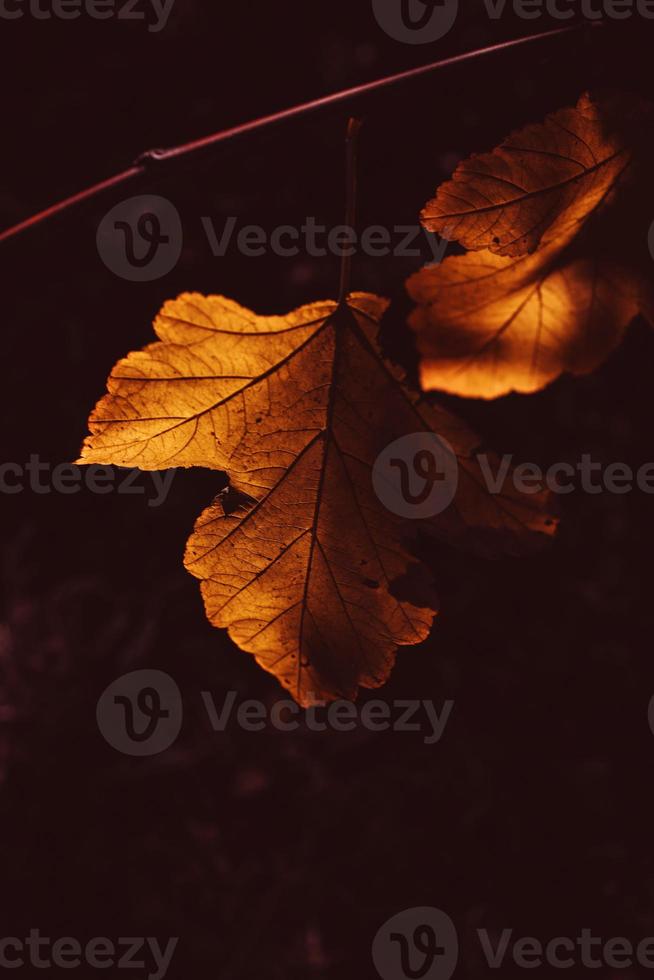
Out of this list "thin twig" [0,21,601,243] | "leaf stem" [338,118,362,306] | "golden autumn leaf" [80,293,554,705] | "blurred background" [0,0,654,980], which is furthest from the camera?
"blurred background" [0,0,654,980]

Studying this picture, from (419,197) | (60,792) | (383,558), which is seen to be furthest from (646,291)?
(60,792)

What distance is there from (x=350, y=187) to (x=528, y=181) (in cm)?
20

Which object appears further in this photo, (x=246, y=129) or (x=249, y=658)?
(x=249, y=658)

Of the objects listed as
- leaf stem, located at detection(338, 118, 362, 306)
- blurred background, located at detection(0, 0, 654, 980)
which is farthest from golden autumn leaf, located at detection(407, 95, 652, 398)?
blurred background, located at detection(0, 0, 654, 980)

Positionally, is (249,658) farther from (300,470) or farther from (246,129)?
(246,129)

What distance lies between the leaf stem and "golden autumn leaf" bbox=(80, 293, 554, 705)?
32 mm

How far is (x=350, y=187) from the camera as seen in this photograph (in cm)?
74

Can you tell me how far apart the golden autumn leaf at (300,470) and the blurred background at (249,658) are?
1150mm

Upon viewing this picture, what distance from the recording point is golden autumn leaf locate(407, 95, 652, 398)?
0.62m

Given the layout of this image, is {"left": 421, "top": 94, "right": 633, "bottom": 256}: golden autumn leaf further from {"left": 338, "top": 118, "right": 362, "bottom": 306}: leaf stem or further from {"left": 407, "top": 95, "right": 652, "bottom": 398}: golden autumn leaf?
{"left": 338, "top": 118, "right": 362, "bottom": 306}: leaf stem

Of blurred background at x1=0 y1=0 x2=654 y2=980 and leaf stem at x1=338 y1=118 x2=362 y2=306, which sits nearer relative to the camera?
leaf stem at x1=338 y1=118 x2=362 y2=306

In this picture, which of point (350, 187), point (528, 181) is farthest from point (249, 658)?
point (528, 181)

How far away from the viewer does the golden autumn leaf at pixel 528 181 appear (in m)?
0.62

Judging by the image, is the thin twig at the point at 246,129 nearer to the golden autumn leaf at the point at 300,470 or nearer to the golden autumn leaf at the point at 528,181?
the golden autumn leaf at the point at 528,181
